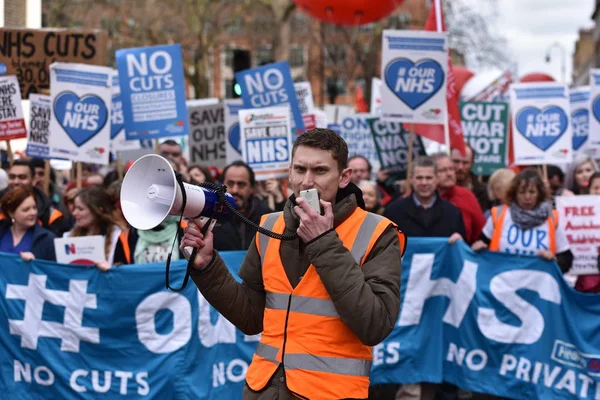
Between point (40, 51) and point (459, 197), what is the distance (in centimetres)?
456

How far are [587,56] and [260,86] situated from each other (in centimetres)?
10242

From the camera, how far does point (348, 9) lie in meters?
12.2

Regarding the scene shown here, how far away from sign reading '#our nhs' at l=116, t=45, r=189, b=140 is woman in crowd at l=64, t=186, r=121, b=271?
2.44 meters

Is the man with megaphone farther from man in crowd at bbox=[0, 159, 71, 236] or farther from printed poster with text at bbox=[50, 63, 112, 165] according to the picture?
printed poster with text at bbox=[50, 63, 112, 165]

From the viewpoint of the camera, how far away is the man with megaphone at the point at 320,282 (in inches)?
124

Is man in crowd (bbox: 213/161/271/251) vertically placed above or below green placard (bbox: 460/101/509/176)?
below

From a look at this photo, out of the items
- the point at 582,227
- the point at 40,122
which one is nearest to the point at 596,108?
the point at 582,227

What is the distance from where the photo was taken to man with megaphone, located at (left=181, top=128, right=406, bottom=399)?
3.15 metres

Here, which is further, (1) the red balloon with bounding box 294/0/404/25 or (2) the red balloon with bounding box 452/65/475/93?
(2) the red balloon with bounding box 452/65/475/93

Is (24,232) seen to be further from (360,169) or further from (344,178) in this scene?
(344,178)

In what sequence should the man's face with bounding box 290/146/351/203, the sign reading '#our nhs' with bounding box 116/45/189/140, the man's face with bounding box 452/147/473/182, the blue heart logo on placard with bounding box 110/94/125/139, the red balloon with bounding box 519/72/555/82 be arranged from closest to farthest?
1. the man's face with bounding box 290/146/351/203
2. the sign reading '#our nhs' with bounding box 116/45/189/140
3. the man's face with bounding box 452/147/473/182
4. the blue heart logo on placard with bounding box 110/94/125/139
5. the red balloon with bounding box 519/72/555/82

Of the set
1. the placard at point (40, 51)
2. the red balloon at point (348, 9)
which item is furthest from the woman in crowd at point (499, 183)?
the red balloon at point (348, 9)

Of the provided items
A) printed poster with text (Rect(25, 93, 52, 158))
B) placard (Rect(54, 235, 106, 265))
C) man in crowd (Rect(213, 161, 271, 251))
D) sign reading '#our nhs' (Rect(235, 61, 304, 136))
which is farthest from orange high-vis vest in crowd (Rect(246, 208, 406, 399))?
printed poster with text (Rect(25, 93, 52, 158))

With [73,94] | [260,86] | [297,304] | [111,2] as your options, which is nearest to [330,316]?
[297,304]
